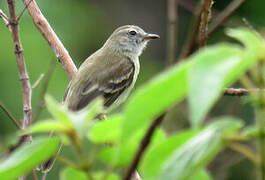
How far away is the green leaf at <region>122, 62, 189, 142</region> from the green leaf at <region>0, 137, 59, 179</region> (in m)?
0.13

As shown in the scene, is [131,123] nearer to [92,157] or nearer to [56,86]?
[92,157]

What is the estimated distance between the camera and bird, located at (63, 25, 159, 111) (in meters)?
5.29

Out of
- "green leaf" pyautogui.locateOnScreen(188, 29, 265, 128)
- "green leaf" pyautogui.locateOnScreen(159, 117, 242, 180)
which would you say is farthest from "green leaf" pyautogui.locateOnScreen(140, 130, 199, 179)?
"green leaf" pyautogui.locateOnScreen(188, 29, 265, 128)

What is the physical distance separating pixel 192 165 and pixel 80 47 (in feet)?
28.5

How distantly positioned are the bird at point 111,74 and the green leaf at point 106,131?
4022 millimetres

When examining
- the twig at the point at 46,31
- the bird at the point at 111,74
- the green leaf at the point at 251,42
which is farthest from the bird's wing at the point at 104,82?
the green leaf at the point at 251,42

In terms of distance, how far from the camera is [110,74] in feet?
19.1

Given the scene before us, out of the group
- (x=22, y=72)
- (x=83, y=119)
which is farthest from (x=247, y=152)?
(x=22, y=72)

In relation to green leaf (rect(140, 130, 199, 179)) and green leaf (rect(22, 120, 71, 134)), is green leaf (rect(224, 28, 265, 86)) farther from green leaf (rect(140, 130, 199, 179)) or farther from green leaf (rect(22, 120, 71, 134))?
green leaf (rect(22, 120, 71, 134))

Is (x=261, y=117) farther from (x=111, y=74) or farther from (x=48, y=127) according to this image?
(x=111, y=74)

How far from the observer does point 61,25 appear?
853cm

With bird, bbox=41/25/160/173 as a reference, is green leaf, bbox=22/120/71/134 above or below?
above

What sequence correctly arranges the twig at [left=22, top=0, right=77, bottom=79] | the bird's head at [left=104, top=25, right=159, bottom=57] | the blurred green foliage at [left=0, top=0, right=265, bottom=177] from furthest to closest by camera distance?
1. the blurred green foliage at [left=0, top=0, right=265, bottom=177]
2. the bird's head at [left=104, top=25, right=159, bottom=57]
3. the twig at [left=22, top=0, right=77, bottom=79]

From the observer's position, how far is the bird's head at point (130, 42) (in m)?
6.45
